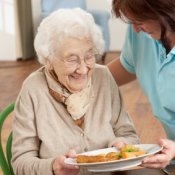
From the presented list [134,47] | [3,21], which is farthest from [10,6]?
[134,47]

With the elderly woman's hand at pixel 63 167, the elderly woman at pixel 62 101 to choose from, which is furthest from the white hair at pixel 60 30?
the elderly woman's hand at pixel 63 167

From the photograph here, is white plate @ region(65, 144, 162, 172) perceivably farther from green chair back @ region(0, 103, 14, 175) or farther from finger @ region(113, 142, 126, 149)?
green chair back @ region(0, 103, 14, 175)

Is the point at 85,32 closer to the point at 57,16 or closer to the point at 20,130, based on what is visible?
the point at 57,16

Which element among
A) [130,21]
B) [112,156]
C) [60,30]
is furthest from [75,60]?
[112,156]

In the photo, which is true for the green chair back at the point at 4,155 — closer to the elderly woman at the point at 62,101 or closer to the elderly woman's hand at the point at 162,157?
the elderly woman at the point at 62,101

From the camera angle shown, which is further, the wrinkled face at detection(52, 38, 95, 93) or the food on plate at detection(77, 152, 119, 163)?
the wrinkled face at detection(52, 38, 95, 93)

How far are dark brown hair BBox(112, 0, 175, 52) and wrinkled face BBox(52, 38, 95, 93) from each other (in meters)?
0.19

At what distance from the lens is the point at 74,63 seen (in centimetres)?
157

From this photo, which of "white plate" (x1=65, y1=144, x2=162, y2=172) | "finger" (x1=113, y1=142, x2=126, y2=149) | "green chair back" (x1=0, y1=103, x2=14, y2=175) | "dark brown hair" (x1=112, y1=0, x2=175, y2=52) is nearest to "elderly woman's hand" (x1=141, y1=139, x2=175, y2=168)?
"white plate" (x1=65, y1=144, x2=162, y2=172)

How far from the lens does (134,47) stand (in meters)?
1.73

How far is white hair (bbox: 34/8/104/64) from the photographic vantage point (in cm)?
153

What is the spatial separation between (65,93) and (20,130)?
21 cm

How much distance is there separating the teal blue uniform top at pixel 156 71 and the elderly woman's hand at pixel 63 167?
0.41 m

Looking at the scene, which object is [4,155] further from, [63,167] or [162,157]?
[162,157]
